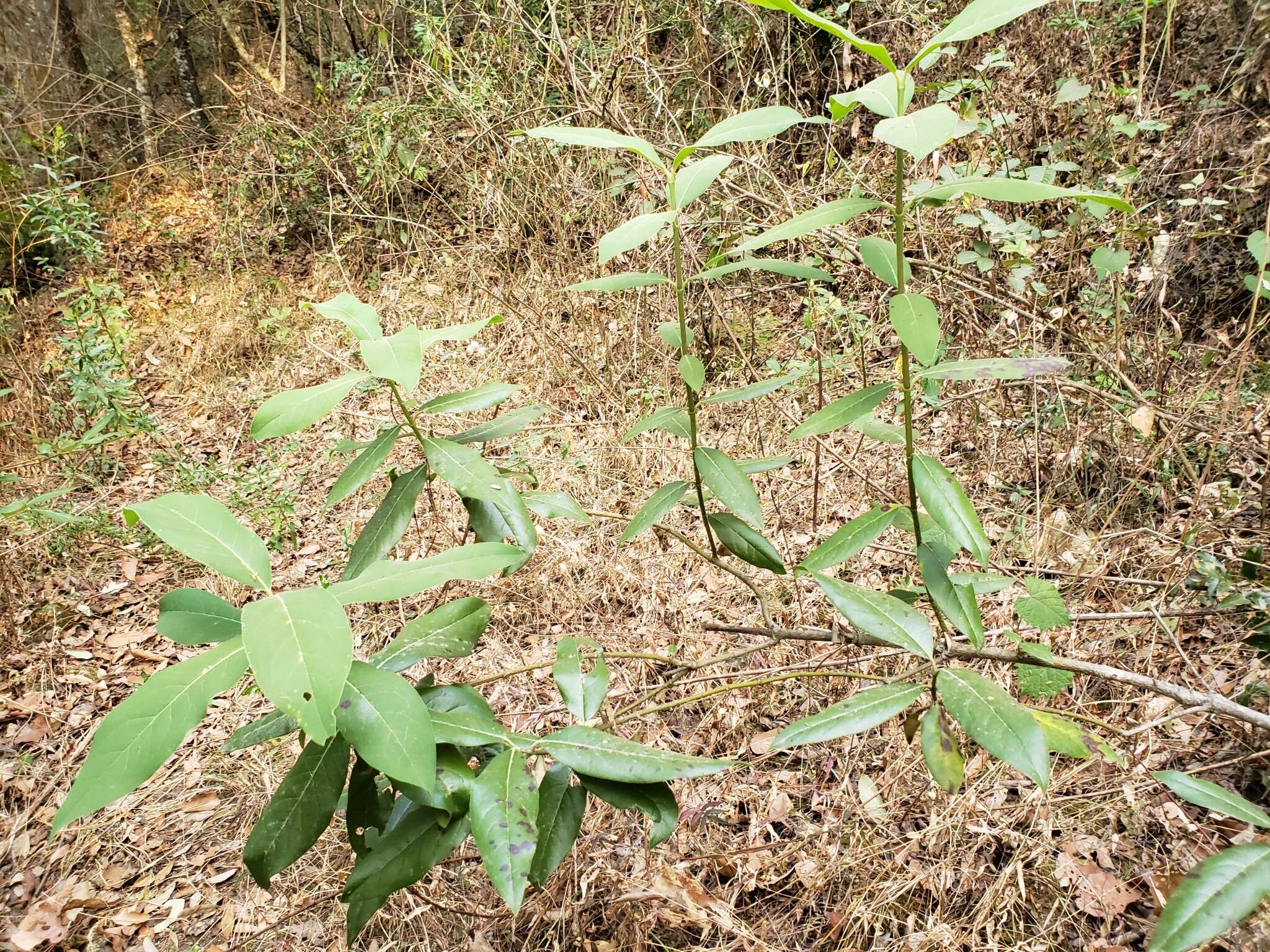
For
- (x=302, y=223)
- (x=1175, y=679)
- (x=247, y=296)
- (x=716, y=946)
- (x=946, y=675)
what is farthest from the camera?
(x=302, y=223)

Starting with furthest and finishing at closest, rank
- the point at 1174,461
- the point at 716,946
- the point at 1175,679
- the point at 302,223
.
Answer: the point at 302,223 → the point at 1174,461 → the point at 1175,679 → the point at 716,946

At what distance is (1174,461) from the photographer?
251cm

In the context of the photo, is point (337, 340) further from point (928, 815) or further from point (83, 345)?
point (928, 815)

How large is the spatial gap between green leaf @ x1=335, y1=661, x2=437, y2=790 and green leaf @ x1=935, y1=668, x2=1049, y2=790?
620 mm

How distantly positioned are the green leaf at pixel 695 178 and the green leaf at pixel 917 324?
0.33m

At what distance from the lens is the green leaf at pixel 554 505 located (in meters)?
1.40

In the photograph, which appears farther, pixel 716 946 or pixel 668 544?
pixel 668 544

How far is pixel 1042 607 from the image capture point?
60.1 inches

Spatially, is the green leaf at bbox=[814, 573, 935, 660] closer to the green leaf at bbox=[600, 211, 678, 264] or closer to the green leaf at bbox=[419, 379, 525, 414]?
the green leaf at bbox=[600, 211, 678, 264]

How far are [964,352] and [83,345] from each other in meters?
4.50

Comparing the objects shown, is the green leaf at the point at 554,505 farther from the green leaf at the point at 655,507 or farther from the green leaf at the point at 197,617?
the green leaf at the point at 197,617

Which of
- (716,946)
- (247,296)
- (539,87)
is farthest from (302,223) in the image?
(716,946)

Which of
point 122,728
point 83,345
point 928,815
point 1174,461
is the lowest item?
point 928,815

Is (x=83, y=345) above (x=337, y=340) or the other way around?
above
